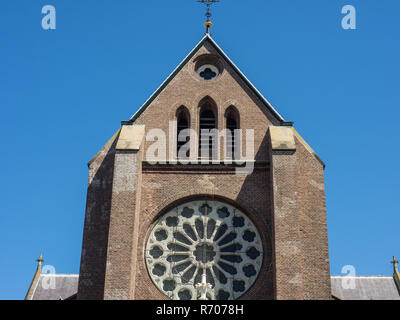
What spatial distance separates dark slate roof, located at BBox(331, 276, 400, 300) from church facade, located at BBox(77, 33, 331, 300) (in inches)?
452

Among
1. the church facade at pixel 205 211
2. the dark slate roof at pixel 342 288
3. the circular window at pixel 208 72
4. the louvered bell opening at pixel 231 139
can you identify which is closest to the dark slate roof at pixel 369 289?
the dark slate roof at pixel 342 288

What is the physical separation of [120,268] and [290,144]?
319 inches

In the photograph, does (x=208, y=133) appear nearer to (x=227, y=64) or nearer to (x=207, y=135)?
(x=207, y=135)

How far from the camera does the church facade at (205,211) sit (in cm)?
2555

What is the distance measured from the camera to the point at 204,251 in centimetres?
2680

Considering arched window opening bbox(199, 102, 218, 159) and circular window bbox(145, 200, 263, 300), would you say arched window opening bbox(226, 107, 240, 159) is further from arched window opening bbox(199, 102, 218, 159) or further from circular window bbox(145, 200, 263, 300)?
circular window bbox(145, 200, 263, 300)

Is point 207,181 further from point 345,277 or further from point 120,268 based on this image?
point 345,277

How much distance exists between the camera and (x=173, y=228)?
27297mm

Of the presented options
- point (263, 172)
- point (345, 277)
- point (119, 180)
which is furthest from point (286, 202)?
point (345, 277)

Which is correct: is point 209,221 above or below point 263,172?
below

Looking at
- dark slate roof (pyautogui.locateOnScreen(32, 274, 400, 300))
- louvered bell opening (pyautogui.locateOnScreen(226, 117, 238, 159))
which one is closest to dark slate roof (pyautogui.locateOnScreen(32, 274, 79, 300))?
dark slate roof (pyautogui.locateOnScreen(32, 274, 400, 300))

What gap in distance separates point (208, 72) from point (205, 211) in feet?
23.3

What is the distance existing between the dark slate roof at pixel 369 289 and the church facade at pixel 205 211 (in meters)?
11.5

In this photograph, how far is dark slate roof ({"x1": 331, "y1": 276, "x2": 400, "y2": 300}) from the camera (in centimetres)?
3691
